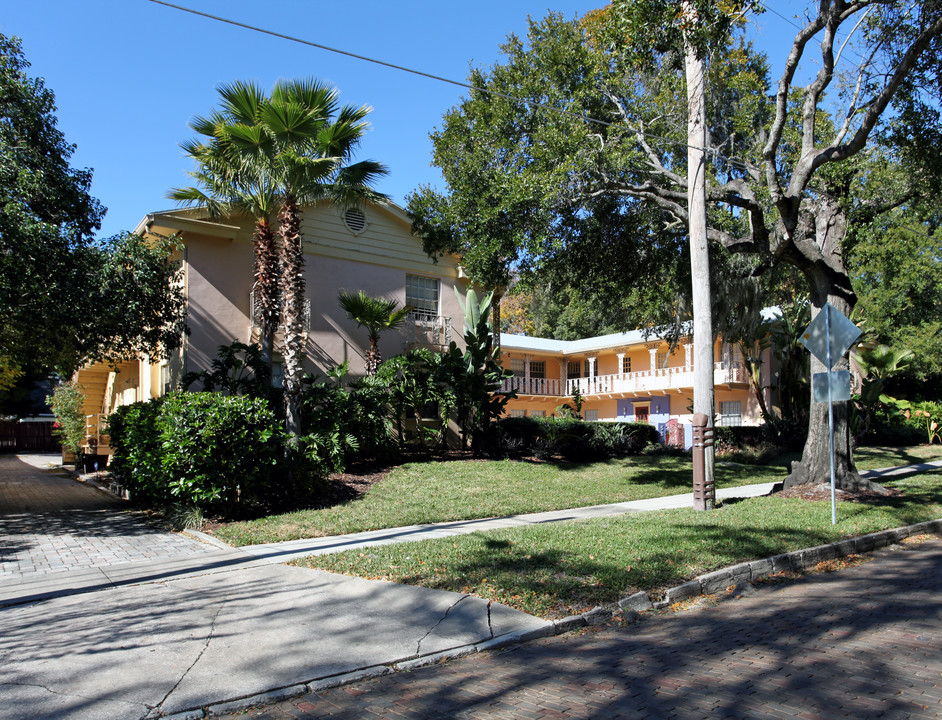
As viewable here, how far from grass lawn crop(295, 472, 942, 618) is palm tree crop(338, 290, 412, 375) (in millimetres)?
9488

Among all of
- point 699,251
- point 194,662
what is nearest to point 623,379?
point 699,251

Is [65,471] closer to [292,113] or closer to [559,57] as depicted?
[292,113]

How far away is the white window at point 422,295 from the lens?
2066 cm

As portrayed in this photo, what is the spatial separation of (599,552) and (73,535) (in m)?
8.06

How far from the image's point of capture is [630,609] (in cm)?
667

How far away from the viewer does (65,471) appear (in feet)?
72.7

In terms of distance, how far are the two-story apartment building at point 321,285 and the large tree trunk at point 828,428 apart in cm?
1037

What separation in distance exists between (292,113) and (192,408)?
19.0 ft

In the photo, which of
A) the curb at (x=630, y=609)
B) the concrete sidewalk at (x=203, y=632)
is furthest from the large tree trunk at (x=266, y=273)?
the curb at (x=630, y=609)

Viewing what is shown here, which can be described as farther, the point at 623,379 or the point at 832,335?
the point at 623,379

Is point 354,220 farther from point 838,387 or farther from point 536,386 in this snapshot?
point 536,386

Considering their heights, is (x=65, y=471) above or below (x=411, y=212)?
below

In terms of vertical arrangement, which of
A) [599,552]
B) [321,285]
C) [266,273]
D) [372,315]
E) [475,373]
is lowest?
[599,552]

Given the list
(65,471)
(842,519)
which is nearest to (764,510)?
(842,519)
